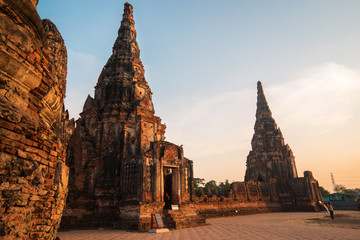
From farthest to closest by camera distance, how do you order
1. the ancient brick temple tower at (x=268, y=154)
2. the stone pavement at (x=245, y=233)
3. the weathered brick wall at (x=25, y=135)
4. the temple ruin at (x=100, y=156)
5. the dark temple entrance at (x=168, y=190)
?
the ancient brick temple tower at (x=268, y=154)
the dark temple entrance at (x=168, y=190)
the stone pavement at (x=245, y=233)
the temple ruin at (x=100, y=156)
the weathered brick wall at (x=25, y=135)

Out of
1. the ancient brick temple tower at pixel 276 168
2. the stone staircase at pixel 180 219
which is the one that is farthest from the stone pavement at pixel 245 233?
the ancient brick temple tower at pixel 276 168

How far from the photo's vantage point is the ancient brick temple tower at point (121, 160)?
12781mm

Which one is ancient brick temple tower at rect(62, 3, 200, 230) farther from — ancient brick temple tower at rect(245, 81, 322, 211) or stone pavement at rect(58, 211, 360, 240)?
ancient brick temple tower at rect(245, 81, 322, 211)

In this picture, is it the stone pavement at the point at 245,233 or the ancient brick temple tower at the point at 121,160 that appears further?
the ancient brick temple tower at the point at 121,160

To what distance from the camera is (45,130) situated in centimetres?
329

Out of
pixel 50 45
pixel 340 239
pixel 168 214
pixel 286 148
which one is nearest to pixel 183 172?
pixel 168 214

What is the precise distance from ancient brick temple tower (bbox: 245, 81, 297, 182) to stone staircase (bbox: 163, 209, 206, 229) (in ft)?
67.4

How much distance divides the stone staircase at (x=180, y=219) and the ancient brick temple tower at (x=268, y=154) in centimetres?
2053

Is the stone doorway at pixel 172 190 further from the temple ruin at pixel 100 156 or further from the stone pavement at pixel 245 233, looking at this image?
the stone pavement at pixel 245 233

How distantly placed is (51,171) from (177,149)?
38.6ft

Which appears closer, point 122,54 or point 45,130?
point 45,130

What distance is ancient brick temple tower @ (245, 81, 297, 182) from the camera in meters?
31.5

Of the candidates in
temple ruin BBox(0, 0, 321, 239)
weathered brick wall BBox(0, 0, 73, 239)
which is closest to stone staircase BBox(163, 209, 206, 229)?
temple ruin BBox(0, 0, 321, 239)

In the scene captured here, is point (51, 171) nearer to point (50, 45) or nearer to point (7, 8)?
point (7, 8)
